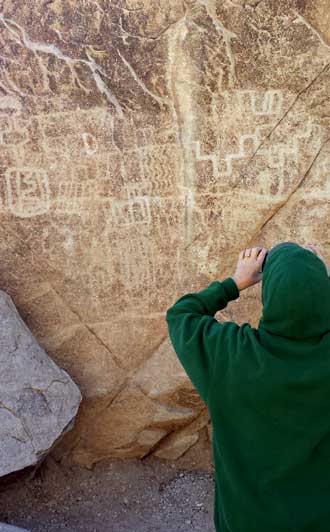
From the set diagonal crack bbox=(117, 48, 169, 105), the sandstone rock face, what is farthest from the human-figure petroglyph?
diagonal crack bbox=(117, 48, 169, 105)

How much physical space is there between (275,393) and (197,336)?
23cm

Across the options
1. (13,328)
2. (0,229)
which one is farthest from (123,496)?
(0,229)

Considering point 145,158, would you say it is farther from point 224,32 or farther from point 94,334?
point 94,334

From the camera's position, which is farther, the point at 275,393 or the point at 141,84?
the point at 141,84

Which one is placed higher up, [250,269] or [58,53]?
[58,53]

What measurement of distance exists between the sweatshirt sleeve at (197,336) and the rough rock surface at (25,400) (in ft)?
3.23

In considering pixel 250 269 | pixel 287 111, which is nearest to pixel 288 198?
pixel 287 111

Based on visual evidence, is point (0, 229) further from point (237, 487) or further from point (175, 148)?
point (237, 487)

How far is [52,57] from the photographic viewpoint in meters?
2.62

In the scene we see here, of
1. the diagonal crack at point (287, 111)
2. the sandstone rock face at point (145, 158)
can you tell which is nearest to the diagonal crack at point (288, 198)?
the sandstone rock face at point (145, 158)

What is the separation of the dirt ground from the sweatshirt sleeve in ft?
4.41

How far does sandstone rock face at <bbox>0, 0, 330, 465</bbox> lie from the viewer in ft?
8.52

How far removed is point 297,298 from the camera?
1.46 m

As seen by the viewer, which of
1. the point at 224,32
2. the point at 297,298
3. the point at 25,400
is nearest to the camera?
the point at 297,298
